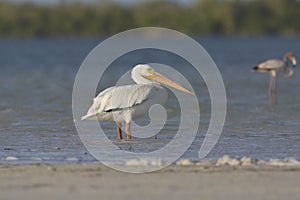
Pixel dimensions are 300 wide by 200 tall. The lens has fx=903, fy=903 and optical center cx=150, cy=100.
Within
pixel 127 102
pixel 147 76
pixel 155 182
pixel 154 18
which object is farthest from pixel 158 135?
pixel 154 18

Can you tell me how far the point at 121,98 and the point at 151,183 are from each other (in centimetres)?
401

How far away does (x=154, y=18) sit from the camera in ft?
296

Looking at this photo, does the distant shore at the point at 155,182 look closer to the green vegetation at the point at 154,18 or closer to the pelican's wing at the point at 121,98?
the pelican's wing at the point at 121,98

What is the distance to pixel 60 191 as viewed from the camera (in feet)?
24.2

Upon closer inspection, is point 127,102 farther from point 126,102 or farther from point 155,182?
point 155,182

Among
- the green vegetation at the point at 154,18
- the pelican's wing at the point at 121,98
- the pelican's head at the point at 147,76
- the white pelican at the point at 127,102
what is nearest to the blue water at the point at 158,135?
the white pelican at the point at 127,102

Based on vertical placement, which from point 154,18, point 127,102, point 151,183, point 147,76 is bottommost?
point 151,183

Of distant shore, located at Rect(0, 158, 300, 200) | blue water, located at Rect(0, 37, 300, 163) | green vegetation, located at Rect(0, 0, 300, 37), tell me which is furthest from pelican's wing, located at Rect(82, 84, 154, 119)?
green vegetation, located at Rect(0, 0, 300, 37)

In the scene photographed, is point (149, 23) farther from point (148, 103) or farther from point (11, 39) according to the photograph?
point (148, 103)

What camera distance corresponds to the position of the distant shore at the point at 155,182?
7.24 meters

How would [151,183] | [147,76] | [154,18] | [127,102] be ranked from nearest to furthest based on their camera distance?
[151,183] → [127,102] → [147,76] → [154,18]

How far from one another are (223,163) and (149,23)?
255 ft

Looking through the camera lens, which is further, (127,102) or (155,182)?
(127,102)

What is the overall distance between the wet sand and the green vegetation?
77.4 meters
